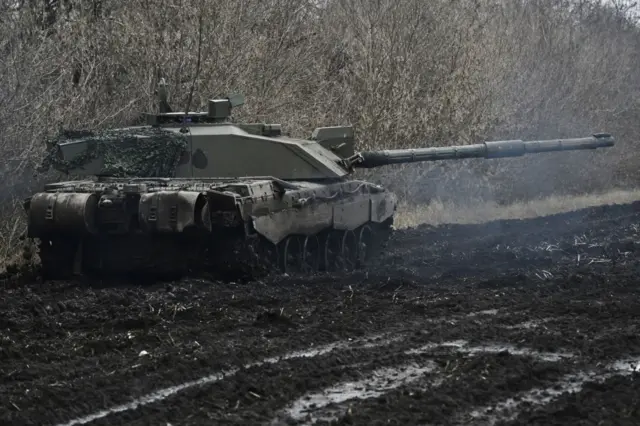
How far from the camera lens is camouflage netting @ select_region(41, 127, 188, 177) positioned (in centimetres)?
1203

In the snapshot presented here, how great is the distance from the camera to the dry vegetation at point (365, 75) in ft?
49.8

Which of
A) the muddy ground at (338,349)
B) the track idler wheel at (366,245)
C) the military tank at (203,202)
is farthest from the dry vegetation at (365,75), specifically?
the muddy ground at (338,349)

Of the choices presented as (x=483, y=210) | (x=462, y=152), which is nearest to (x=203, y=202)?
(x=462, y=152)

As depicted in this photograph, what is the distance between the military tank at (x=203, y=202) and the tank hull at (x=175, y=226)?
0.5 inches

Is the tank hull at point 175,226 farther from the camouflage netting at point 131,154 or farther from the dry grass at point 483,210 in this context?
the dry grass at point 483,210

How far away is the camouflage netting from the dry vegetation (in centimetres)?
185

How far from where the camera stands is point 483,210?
21.6m

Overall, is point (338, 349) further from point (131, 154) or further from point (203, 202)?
point (131, 154)

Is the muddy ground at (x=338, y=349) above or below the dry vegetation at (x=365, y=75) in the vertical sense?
below

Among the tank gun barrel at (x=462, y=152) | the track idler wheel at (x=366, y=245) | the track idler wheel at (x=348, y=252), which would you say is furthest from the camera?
the tank gun barrel at (x=462, y=152)

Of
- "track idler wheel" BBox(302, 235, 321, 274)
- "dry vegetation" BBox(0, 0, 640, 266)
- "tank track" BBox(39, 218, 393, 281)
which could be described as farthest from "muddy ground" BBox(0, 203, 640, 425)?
"dry vegetation" BBox(0, 0, 640, 266)

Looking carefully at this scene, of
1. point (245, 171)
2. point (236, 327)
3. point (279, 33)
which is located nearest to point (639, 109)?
point (279, 33)

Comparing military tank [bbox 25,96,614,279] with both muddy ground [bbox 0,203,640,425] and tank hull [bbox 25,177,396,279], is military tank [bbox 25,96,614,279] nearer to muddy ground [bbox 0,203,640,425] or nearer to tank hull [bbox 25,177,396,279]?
tank hull [bbox 25,177,396,279]

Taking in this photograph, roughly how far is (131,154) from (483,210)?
34.7 feet
